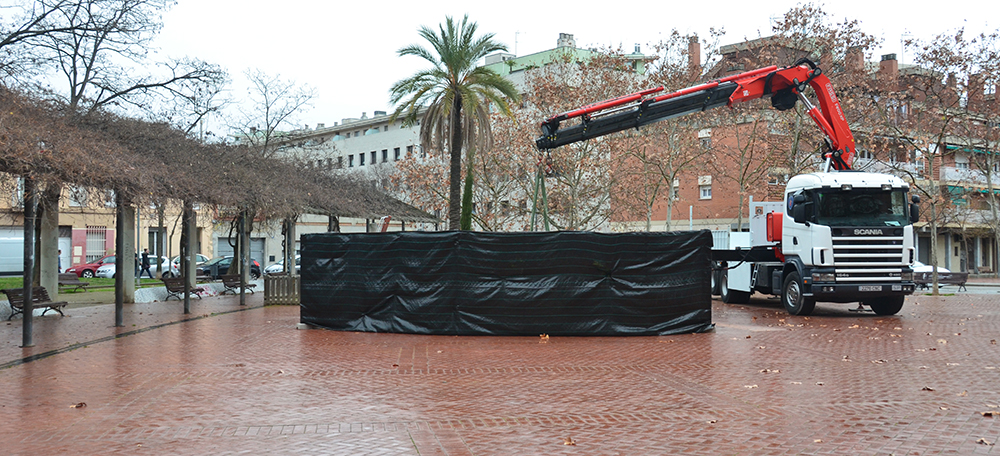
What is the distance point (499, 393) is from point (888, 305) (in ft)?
47.2

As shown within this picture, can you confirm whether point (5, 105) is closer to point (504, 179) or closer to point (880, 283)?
point (880, 283)

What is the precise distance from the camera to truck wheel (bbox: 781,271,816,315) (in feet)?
63.0

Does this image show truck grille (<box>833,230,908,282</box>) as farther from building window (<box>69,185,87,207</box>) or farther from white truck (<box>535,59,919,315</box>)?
building window (<box>69,185,87,207</box>)

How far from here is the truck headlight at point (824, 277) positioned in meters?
18.2

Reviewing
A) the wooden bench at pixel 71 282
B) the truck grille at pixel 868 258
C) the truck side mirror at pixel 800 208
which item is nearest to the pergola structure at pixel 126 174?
the wooden bench at pixel 71 282

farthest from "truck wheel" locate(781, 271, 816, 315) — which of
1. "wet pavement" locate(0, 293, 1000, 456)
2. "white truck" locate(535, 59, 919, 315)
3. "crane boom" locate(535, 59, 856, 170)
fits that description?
"wet pavement" locate(0, 293, 1000, 456)

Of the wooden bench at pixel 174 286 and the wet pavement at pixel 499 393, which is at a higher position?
the wooden bench at pixel 174 286

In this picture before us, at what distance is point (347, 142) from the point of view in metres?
87.6

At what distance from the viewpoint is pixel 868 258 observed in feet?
60.2

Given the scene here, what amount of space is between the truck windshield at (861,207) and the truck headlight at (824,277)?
1099 mm

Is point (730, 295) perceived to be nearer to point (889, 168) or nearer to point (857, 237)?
point (857, 237)

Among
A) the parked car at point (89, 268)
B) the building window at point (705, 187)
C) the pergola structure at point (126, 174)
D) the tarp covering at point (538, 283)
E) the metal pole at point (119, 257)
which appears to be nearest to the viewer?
the pergola structure at point (126, 174)

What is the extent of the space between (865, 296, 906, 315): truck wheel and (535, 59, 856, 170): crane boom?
330 centimetres

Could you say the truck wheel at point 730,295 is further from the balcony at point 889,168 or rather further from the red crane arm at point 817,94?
the red crane arm at point 817,94
